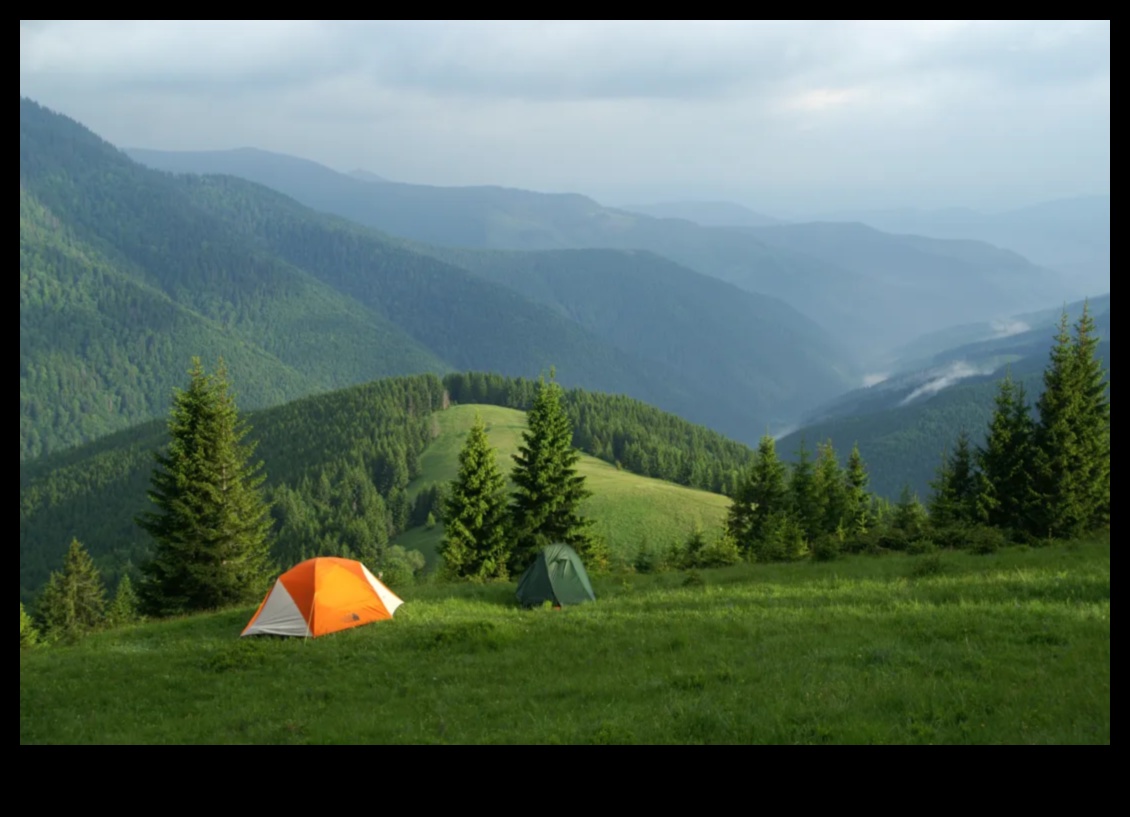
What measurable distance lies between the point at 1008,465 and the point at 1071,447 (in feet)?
12.0

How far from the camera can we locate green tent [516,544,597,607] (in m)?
27.5

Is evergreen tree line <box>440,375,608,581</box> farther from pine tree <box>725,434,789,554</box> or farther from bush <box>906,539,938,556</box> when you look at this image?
bush <box>906,539,938,556</box>

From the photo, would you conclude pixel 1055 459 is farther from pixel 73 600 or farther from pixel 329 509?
pixel 329 509

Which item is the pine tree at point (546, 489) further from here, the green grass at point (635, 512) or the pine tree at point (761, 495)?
the green grass at point (635, 512)

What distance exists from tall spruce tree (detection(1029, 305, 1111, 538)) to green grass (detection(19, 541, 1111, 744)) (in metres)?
13.7

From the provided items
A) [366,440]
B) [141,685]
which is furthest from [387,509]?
[141,685]

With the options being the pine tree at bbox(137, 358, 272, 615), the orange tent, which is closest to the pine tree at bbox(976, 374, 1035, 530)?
the orange tent

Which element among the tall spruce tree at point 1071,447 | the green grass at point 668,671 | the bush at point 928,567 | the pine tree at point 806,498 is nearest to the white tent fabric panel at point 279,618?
the green grass at point 668,671

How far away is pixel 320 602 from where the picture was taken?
2480 cm

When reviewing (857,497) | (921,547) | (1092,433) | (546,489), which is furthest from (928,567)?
(857,497)

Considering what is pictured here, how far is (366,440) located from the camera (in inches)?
7382

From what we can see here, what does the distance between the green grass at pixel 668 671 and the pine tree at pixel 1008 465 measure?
1467 cm
